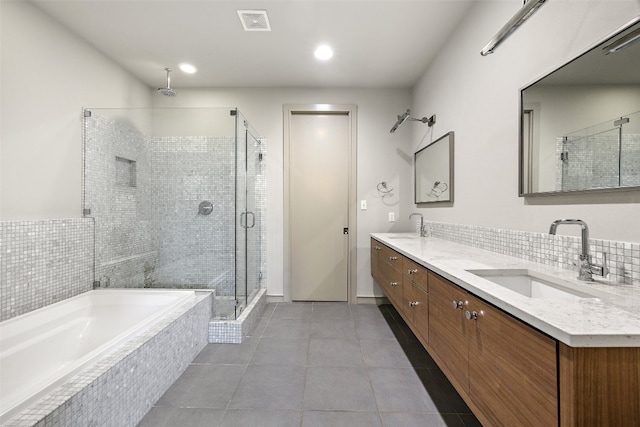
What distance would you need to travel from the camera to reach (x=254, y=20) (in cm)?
213

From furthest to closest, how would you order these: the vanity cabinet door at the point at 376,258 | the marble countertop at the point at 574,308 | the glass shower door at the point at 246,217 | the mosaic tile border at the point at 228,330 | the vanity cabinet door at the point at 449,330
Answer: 1. the vanity cabinet door at the point at 376,258
2. the glass shower door at the point at 246,217
3. the mosaic tile border at the point at 228,330
4. the vanity cabinet door at the point at 449,330
5. the marble countertop at the point at 574,308

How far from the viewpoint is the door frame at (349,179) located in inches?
129

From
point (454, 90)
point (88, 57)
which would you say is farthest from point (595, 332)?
point (88, 57)

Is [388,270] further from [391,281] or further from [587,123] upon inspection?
[587,123]

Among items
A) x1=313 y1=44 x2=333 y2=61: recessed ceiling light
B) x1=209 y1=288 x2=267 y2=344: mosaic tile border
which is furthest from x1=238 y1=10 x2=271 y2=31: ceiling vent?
x1=209 y1=288 x2=267 y2=344: mosaic tile border

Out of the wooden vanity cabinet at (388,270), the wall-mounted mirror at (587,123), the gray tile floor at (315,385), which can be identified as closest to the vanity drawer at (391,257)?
the wooden vanity cabinet at (388,270)

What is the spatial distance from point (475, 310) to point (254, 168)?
2575mm

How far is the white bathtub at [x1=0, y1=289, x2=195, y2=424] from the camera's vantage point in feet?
4.16

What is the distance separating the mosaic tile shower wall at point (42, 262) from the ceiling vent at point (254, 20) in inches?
81.0

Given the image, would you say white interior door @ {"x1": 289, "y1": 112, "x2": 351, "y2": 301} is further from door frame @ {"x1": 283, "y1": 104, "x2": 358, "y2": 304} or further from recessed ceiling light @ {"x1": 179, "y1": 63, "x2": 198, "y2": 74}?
recessed ceiling light @ {"x1": 179, "y1": 63, "x2": 198, "y2": 74}

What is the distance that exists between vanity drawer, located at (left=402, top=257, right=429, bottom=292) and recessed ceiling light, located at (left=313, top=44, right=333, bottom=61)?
76.8 inches

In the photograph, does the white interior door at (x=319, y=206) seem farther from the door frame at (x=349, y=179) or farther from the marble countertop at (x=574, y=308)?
the marble countertop at (x=574, y=308)

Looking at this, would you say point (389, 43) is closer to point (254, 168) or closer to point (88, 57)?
point (254, 168)

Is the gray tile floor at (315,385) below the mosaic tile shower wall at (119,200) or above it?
below
